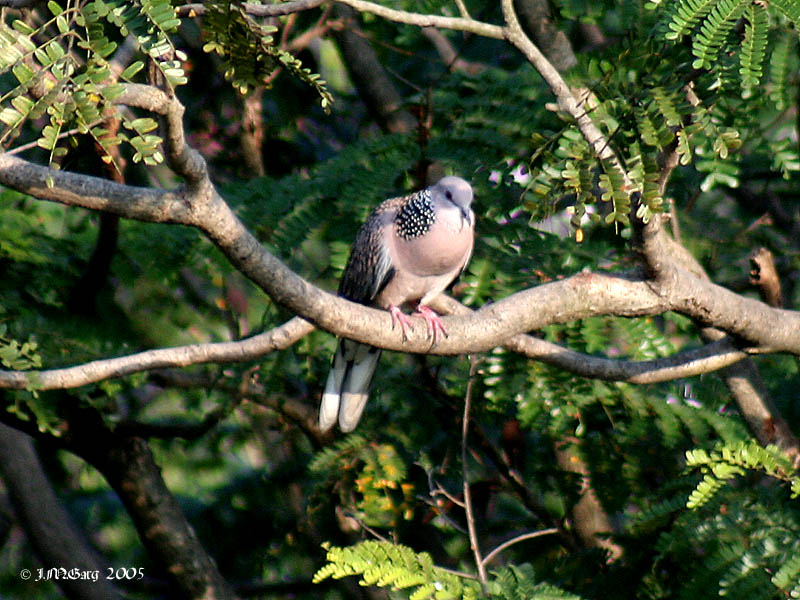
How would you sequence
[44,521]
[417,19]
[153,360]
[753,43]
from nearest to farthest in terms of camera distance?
[753,43], [417,19], [153,360], [44,521]

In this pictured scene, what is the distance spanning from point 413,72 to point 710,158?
3.40m

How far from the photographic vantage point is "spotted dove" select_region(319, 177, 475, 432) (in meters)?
3.77

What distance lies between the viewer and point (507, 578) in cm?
→ 306

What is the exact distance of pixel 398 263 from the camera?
398 cm

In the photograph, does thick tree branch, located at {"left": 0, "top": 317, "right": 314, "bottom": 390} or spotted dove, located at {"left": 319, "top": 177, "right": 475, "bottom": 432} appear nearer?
thick tree branch, located at {"left": 0, "top": 317, "right": 314, "bottom": 390}

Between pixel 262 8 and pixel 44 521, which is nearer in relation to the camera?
pixel 262 8

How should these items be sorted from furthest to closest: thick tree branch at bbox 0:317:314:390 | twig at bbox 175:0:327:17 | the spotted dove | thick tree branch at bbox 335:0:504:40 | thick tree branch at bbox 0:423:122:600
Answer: thick tree branch at bbox 0:423:122:600 → the spotted dove → thick tree branch at bbox 0:317:314:390 → thick tree branch at bbox 335:0:504:40 → twig at bbox 175:0:327:17

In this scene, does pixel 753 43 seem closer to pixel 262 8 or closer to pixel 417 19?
pixel 417 19

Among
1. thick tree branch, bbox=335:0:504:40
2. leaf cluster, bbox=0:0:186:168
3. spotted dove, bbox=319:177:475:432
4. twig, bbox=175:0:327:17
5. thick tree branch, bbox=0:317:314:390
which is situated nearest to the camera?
leaf cluster, bbox=0:0:186:168

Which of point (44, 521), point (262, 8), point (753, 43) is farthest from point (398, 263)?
point (44, 521)

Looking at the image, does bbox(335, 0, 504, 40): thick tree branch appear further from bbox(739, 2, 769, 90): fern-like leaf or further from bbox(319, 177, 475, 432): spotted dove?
bbox(319, 177, 475, 432): spotted dove

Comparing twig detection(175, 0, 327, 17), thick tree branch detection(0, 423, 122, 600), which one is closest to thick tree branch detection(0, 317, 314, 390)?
twig detection(175, 0, 327, 17)

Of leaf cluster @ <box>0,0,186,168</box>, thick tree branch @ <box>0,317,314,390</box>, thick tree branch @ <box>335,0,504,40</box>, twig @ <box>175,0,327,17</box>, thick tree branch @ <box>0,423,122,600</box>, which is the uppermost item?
thick tree branch @ <box>335,0,504,40</box>

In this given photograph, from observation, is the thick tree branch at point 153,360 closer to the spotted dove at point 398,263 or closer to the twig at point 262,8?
the spotted dove at point 398,263
